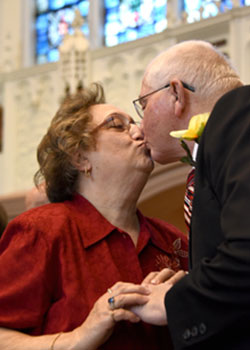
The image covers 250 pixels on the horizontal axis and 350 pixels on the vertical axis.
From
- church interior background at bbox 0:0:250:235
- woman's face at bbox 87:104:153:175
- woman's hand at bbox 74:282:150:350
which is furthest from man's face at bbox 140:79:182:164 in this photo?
church interior background at bbox 0:0:250:235

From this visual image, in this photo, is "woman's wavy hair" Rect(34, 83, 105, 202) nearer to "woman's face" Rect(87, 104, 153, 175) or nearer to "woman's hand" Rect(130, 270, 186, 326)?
"woman's face" Rect(87, 104, 153, 175)

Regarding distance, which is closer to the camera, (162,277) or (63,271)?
(162,277)

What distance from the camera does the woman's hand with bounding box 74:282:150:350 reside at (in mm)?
1872

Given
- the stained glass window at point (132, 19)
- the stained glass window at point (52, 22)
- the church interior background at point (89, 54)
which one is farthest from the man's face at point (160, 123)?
the stained glass window at point (52, 22)

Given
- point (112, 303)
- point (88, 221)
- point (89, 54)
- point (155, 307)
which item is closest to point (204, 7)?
point (89, 54)

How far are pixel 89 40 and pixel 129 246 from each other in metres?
5.91

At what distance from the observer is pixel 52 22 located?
8.73 meters

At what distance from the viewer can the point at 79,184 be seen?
8.67ft

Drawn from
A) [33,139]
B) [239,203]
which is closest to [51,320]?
[239,203]

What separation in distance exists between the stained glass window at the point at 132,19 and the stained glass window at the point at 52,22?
46cm

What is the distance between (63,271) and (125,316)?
1.19 ft

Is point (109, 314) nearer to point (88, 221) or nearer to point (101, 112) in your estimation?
point (88, 221)

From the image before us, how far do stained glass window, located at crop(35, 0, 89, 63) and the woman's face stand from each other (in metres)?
5.97

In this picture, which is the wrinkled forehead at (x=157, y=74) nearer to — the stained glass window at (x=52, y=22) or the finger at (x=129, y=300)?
the finger at (x=129, y=300)
